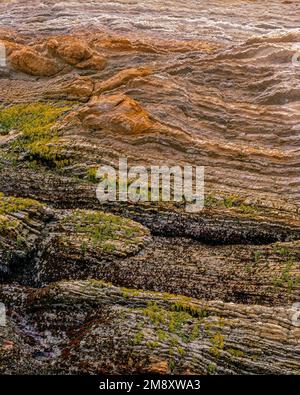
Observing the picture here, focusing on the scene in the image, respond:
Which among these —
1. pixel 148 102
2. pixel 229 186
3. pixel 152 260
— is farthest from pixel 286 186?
pixel 148 102

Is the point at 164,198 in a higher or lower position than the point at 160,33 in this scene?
lower

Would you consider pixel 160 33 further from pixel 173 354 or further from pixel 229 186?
pixel 173 354

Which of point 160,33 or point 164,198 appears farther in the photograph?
point 160,33

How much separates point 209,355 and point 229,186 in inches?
327

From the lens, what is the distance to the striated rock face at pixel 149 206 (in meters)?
16.0

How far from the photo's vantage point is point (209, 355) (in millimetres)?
15453
